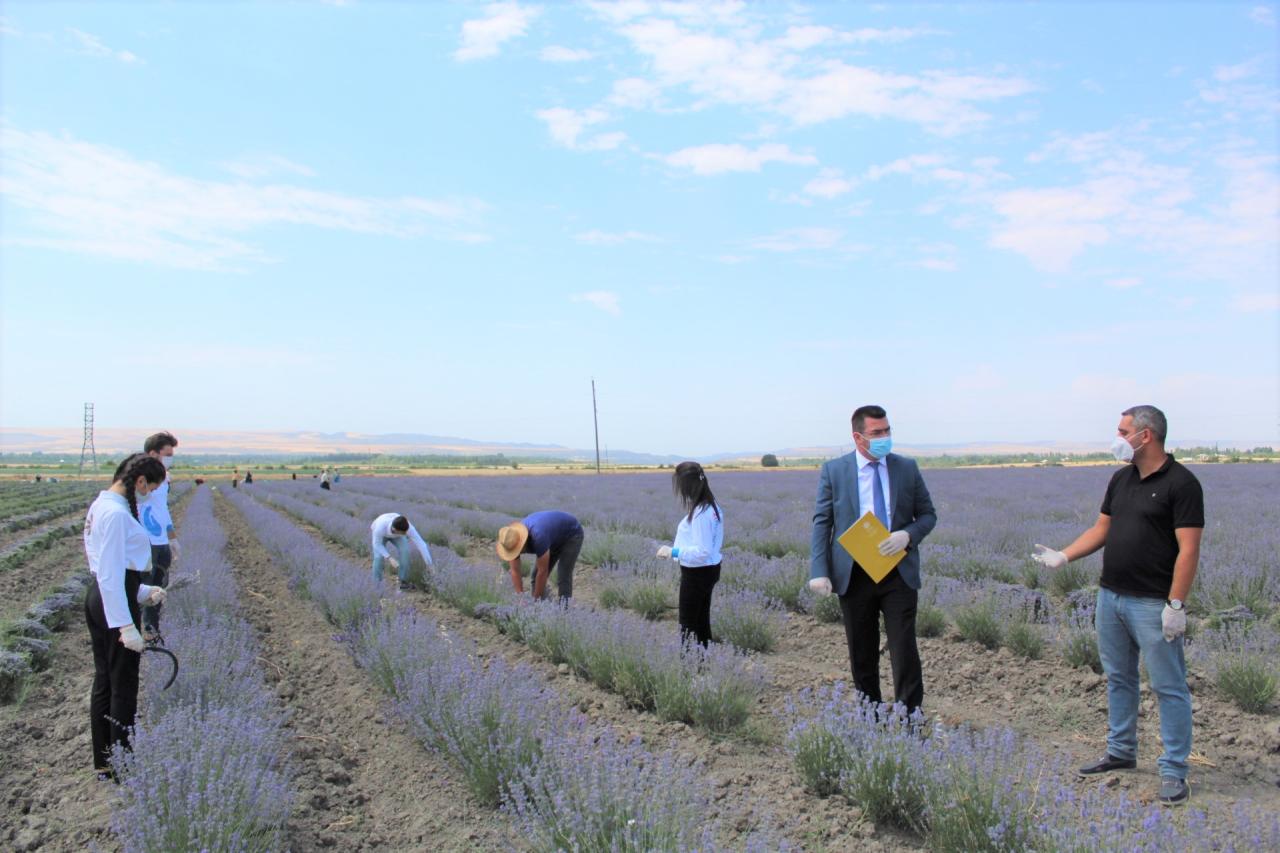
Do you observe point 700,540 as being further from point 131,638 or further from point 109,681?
point 109,681

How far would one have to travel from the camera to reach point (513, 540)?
6.32 metres

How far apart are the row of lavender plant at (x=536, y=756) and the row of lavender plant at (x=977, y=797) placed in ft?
1.68

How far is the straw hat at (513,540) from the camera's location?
6.27 m

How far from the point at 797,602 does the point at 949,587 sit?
4.23 ft

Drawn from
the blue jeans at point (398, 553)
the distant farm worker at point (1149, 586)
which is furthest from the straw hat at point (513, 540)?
the distant farm worker at point (1149, 586)

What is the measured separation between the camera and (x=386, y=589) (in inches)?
297

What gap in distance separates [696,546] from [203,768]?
2730 millimetres

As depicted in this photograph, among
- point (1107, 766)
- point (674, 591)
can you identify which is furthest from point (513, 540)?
point (1107, 766)

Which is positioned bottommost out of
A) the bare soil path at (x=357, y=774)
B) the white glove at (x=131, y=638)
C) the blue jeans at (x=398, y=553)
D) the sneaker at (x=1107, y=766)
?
the bare soil path at (x=357, y=774)

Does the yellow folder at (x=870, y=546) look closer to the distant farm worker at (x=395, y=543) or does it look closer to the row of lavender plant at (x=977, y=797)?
the row of lavender plant at (x=977, y=797)

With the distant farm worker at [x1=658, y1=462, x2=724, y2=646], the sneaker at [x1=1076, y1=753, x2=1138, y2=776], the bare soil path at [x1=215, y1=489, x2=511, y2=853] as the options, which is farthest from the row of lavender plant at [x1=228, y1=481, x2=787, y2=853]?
the sneaker at [x1=1076, y1=753, x2=1138, y2=776]

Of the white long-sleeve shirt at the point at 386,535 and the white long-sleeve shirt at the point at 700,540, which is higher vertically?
the white long-sleeve shirt at the point at 700,540

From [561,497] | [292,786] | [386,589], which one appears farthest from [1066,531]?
[561,497]

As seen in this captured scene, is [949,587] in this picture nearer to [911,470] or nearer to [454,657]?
[911,470]
